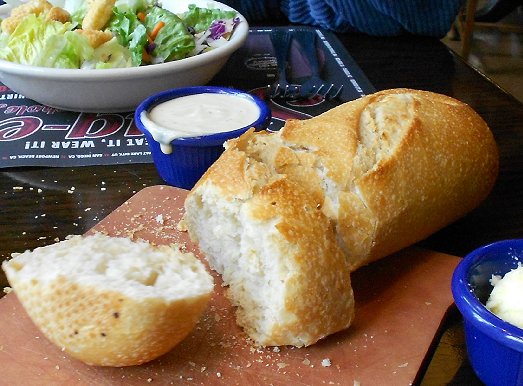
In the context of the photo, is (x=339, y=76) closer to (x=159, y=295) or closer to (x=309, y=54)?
(x=309, y=54)

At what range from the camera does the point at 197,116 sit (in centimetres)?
181

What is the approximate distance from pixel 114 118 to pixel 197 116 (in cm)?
53

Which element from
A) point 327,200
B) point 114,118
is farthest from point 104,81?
point 327,200

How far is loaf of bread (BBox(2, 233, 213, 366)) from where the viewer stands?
1.08 meters

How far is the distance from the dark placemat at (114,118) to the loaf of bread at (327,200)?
0.64m

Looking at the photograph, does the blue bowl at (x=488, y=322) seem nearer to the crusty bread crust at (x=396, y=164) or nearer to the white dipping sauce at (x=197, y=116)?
the crusty bread crust at (x=396, y=164)

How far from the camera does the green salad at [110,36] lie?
212cm

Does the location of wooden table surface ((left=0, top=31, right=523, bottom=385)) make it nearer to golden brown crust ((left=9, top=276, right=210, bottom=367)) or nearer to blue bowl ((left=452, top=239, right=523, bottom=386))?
blue bowl ((left=452, top=239, right=523, bottom=386))

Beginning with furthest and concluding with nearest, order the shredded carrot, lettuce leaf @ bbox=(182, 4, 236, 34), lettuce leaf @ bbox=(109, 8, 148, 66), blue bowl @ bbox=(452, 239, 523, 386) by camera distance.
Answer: lettuce leaf @ bbox=(182, 4, 236, 34) < the shredded carrot < lettuce leaf @ bbox=(109, 8, 148, 66) < blue bowl @ bbox=(452, 239, 523, 386)

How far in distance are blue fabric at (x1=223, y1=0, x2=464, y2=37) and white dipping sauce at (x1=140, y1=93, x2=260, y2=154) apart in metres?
1.37

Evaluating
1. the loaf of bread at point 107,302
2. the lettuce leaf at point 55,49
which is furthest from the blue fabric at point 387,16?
the loaf of bread at point 107,302

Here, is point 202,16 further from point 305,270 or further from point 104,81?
point 305,270

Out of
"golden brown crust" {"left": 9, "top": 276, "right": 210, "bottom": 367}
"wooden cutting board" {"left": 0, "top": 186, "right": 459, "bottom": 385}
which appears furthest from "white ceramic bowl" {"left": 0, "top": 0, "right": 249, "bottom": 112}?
"golden brown crust" {"left": 9, "top": 276, "right": 210, "bottom": 367}

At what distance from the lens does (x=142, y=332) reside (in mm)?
1093
